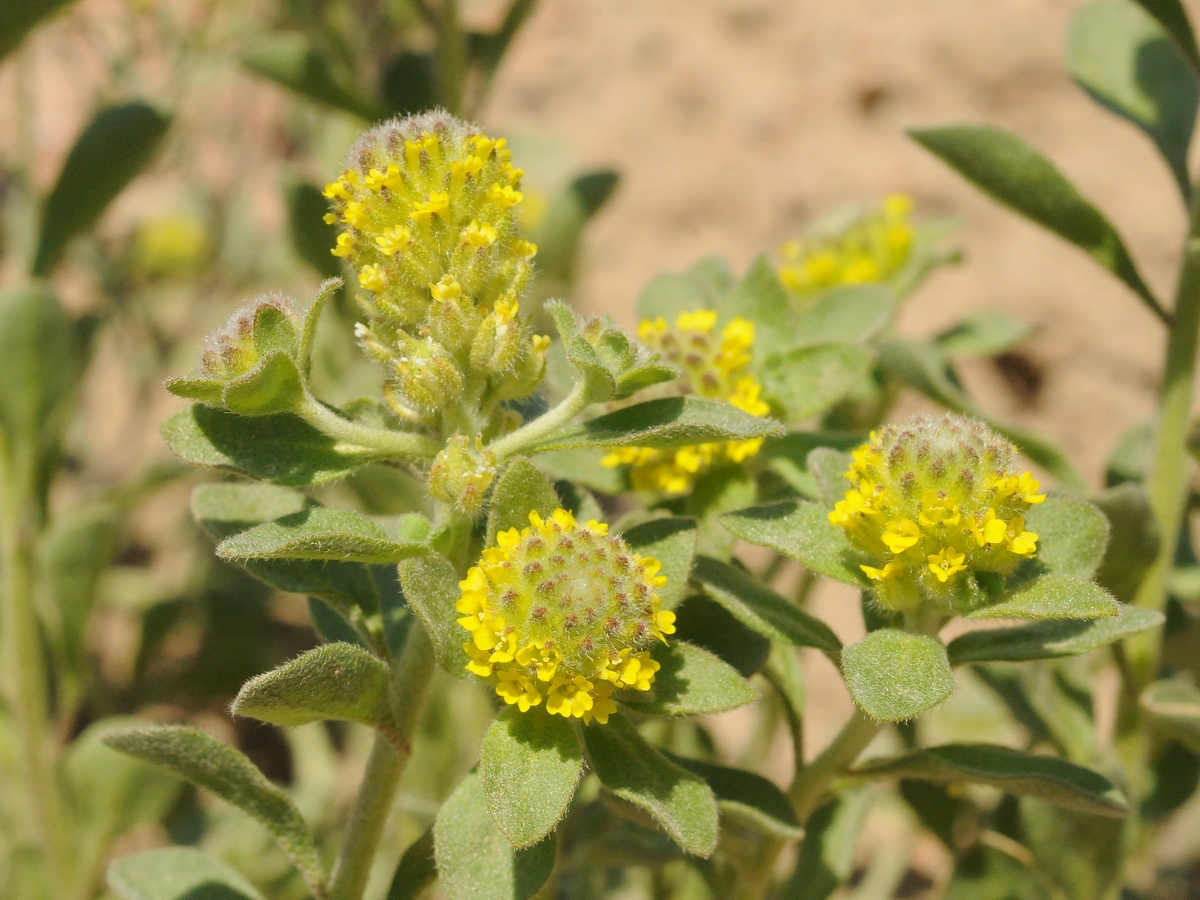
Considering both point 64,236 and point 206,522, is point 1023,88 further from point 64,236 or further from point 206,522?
point 206,522

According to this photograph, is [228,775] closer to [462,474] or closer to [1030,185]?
[462,474]

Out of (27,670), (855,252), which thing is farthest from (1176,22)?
(27,670)

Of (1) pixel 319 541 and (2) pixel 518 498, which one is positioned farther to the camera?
(2) pixel 518 498

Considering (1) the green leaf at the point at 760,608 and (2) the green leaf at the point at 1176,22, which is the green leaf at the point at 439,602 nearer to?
(1) the green leaf at the point at 760,608

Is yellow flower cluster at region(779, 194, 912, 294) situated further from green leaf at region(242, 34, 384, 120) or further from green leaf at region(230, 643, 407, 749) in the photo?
green leaf at region(230, 643, 407, 749)

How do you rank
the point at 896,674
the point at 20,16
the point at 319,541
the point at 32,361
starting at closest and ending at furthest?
the point at 319,541
the point at 896,674
the point at 20,16
the point at 32,361

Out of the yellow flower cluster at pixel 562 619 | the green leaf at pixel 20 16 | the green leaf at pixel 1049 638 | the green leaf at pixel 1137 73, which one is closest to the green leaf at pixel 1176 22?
the green leaf at pixel 1137 73
